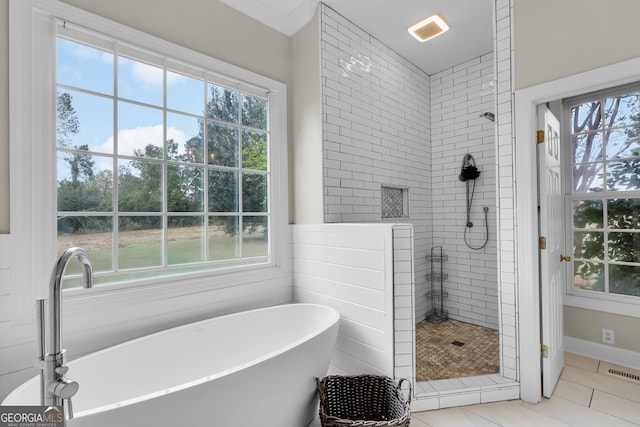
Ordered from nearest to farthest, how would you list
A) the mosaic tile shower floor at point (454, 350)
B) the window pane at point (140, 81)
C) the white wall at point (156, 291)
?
the white wall at point (156, 291), the window pane at point (140, 81), the mosaic tile shower floor at point (454, 350)

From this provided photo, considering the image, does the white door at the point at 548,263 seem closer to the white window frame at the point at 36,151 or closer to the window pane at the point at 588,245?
the window pane at the point at 588,245

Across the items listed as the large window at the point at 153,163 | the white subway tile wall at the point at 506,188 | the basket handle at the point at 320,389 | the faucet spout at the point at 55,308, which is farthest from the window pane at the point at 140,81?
the white subway tile wall at the point at 506,188

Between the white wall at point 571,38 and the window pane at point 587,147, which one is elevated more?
the white wall at point 571,38

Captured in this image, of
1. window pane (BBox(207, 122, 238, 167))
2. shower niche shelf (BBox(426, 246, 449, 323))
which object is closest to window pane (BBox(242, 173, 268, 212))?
window pane (BBox(207, 122, 238, 167))

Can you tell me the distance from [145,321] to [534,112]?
295cm

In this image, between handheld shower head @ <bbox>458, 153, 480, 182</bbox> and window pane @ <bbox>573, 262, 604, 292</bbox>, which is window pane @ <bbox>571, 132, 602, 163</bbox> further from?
window pane @ <bbox>573, 262, 604, 292</bbox>

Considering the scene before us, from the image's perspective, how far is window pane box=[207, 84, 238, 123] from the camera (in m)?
2.29

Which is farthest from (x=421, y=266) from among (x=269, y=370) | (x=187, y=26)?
(x=187, y=26)

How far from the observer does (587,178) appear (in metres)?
2.84

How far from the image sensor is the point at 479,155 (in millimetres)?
3312

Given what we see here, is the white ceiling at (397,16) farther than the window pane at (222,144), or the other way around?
the white ceiling at (397,16)

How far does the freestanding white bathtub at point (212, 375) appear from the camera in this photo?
1.17 meters

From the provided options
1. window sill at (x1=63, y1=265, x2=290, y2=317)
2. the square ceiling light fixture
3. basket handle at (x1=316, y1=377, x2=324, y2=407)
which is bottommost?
basket handle at (x1=316, y1=377, x2=324, y2=407)

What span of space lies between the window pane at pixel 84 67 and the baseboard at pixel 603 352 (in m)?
4.26
